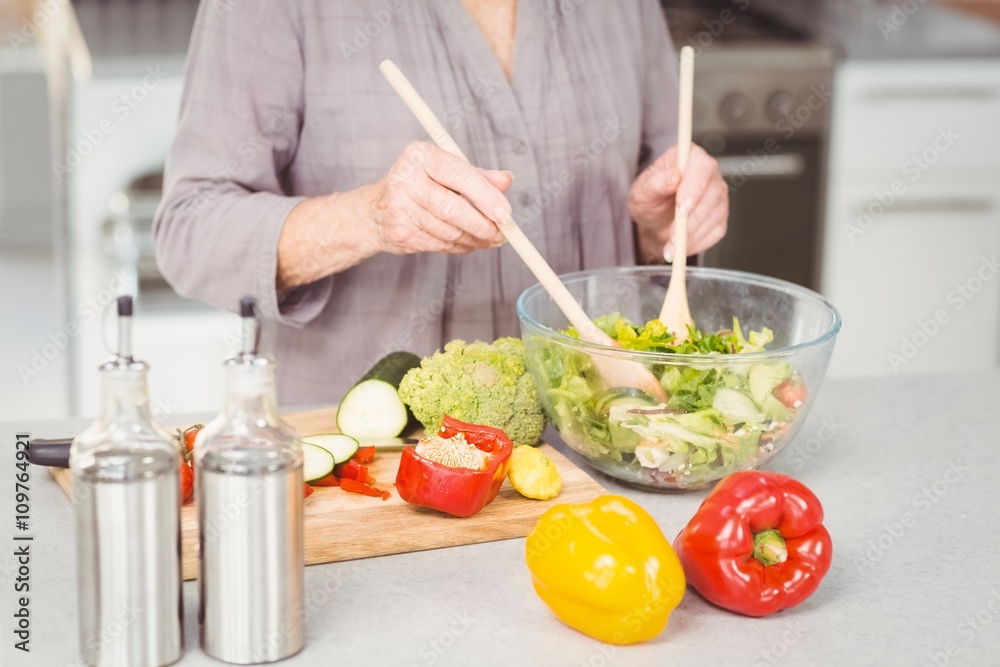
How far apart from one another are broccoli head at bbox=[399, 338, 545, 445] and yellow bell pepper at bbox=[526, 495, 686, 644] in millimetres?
309

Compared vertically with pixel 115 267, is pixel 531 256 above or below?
above

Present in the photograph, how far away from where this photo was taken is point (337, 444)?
A: 3.91 ft

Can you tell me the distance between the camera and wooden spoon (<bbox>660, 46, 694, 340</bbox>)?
1377 mm

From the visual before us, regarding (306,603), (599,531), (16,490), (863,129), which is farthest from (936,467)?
(863,129)

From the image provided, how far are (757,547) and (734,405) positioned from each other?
199 millimetres

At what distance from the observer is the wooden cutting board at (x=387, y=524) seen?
1.07 meters

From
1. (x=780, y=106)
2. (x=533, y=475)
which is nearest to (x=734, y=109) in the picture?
(x=780, y=106)

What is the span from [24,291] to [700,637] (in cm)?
238

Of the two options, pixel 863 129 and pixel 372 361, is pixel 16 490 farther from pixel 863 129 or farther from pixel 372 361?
pixel 863 129

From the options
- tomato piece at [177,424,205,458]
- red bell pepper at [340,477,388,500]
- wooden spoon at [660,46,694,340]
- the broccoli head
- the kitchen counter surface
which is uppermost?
wooden spoon at [660,46,694,340]

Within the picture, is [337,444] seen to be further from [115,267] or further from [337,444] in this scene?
[115,267]

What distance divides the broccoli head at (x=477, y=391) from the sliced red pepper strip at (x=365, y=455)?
3.1 inches

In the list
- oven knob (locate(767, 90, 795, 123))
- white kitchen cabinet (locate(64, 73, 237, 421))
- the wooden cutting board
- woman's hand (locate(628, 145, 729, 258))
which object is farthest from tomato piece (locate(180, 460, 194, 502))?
oven knob (locate(767, 90, 795, 123))

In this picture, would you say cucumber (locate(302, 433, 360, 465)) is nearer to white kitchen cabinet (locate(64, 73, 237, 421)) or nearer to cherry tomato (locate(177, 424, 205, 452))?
cherry tomato (locate(177, 424, 205, 452))
